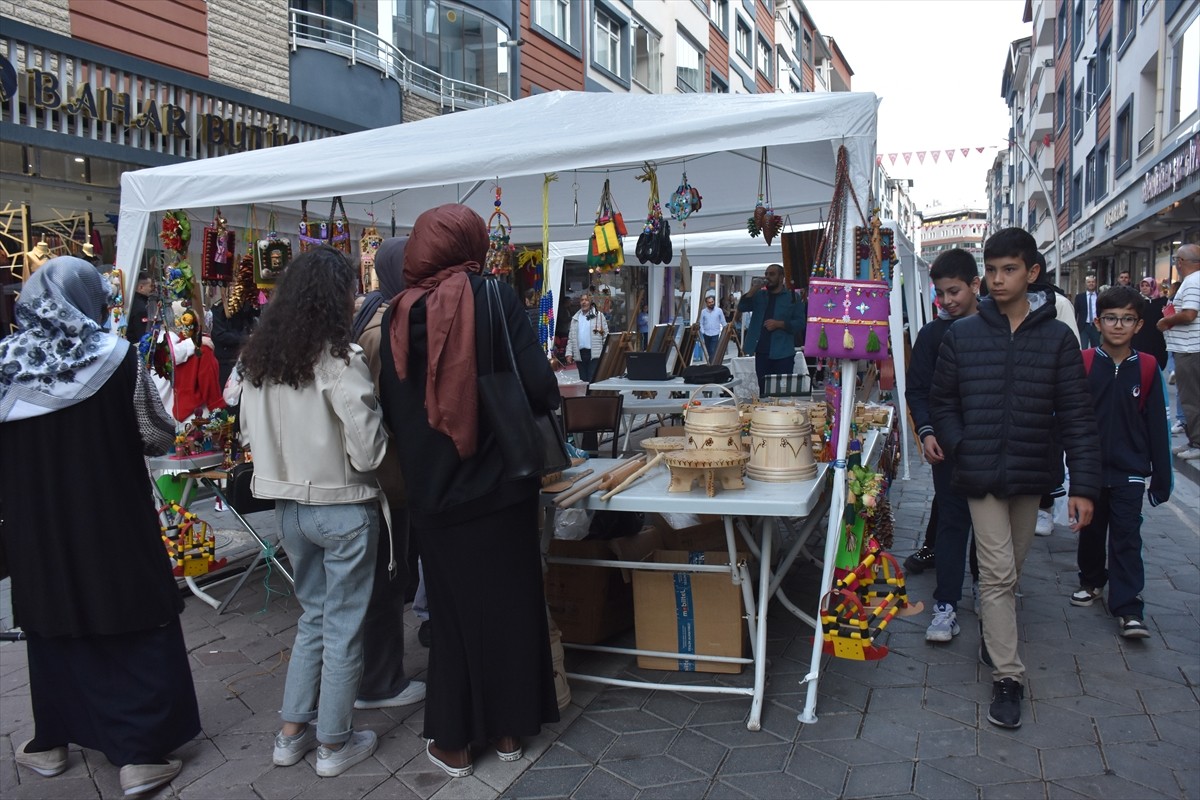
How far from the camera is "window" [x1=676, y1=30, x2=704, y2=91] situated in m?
21.2

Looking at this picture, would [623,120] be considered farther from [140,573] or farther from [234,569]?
[234,569]

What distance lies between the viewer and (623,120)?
11.3ft

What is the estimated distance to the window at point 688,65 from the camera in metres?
21.2

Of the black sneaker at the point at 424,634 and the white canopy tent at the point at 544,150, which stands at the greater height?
the white canopy tent at the point at 544,150

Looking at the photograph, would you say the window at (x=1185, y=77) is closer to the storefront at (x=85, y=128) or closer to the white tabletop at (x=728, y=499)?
the white tabletop at (x=728, y=499)

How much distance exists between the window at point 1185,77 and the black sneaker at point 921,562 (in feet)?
35.8

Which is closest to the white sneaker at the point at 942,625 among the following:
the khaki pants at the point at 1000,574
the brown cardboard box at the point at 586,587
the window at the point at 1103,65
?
the khaki pants at the point at 1000,574

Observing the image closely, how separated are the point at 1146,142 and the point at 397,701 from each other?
16677mm

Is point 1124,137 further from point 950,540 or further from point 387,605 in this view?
point 387,605

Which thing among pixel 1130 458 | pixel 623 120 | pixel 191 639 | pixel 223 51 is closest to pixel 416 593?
pixel 191 639

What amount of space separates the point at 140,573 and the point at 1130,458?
3.99m

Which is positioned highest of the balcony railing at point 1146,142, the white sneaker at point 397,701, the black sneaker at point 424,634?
the balcony railing at point 1146,142

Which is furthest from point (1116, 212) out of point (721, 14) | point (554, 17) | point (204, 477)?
point (204, 477)

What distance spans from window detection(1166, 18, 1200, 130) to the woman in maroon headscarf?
13306 millimetres
